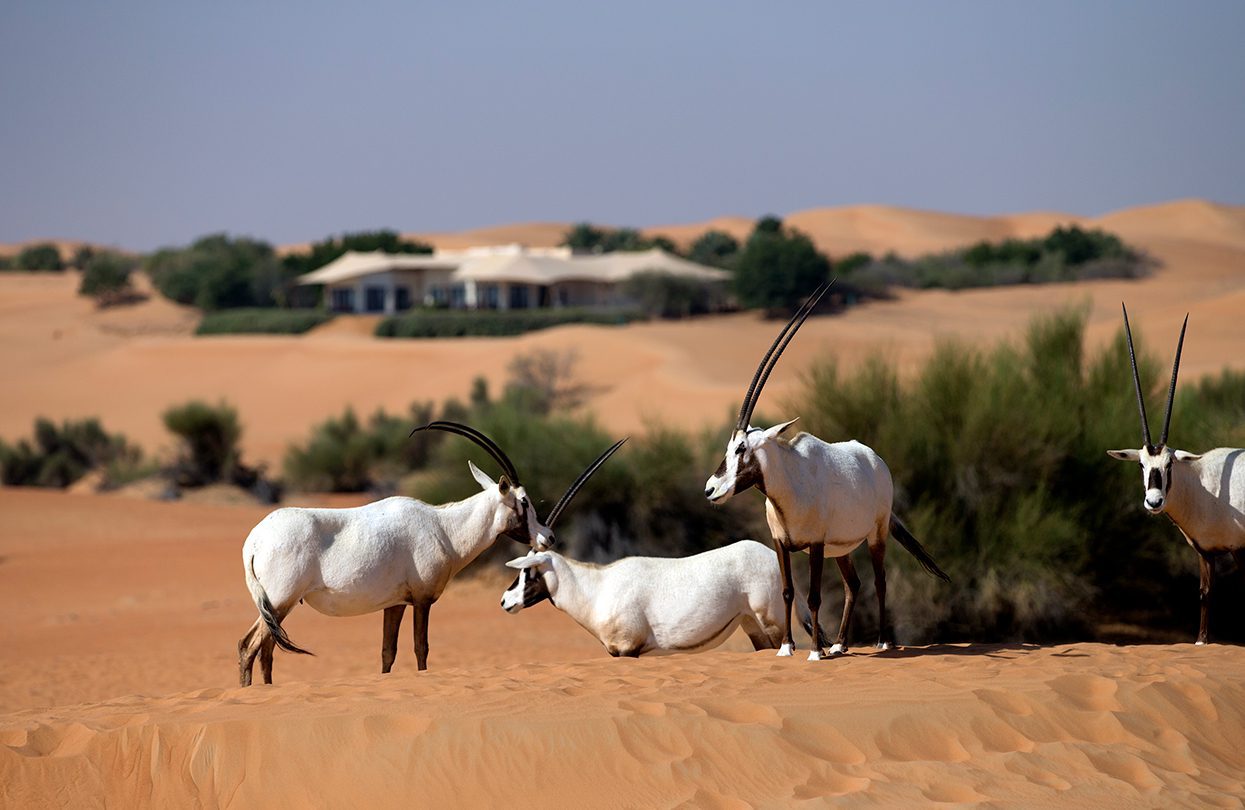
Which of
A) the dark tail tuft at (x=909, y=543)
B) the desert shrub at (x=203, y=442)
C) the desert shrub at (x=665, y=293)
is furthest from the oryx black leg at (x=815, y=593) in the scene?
the desert shrub at (x=665, y=293)

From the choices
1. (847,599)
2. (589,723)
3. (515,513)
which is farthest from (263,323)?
(589,723)

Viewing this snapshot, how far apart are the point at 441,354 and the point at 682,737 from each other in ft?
138

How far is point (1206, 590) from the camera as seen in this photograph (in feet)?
30.1

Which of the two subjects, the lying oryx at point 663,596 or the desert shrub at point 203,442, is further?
the desert shrub at point 203,442

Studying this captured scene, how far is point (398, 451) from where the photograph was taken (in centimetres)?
2975

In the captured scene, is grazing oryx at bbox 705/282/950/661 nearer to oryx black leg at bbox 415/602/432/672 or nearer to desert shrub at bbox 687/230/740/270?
oryx black leg at bbox 415/602/432/672

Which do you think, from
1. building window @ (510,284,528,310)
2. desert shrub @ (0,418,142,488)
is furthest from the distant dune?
building window @ (510,284,528,310)

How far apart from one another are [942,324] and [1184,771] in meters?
46.9

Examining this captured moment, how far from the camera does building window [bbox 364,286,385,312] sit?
65.2 m

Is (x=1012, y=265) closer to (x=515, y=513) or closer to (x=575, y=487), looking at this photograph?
(x=575, y=487)

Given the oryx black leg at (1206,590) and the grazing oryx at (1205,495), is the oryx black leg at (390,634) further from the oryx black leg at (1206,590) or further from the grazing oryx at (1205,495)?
the oryx black leg at (1206,590)

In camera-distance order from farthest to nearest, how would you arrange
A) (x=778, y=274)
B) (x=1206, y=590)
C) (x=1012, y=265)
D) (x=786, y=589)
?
(x=1012, y=265) → (x=778, y=274) → (x=1206, y=590) → (x=786, y=589)

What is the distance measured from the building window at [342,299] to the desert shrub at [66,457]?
3274 cm

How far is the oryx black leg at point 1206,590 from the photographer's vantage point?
909cm
